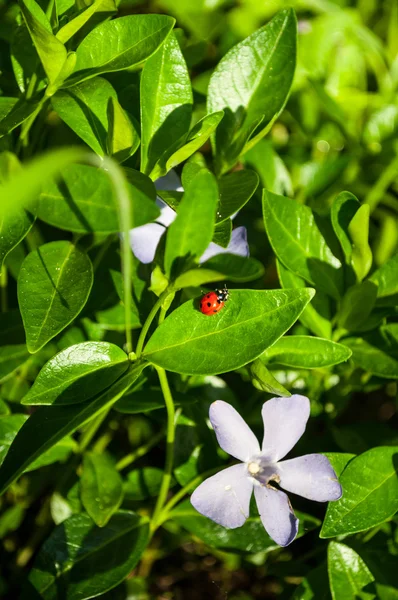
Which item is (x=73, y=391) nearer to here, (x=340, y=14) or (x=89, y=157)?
(x=89, y=157)

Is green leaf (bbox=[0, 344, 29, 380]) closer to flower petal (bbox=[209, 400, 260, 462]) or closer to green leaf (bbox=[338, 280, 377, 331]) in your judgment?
flower petal (bbox=[209, 400, 260, 462])

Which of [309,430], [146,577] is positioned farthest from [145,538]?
[309,430]

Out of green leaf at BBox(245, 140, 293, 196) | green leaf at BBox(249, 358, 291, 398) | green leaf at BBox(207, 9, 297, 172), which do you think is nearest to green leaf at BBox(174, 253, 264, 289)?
green leaf at BBox(249, 358, 291, 398)

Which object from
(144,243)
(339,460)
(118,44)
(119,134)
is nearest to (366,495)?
(339,460)

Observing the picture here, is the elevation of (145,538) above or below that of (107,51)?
below

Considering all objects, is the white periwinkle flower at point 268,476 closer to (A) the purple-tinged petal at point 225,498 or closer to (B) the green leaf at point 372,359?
(A) the purple-tinged petal at point 225,498

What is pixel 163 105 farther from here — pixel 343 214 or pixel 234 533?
pixel 234 533
